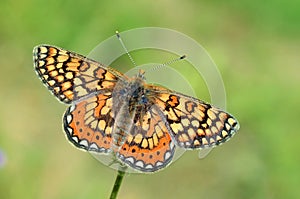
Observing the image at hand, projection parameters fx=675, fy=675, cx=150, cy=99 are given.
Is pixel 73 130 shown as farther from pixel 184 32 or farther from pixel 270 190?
pixel 184 32

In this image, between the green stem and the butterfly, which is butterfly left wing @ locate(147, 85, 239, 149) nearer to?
the butterfly

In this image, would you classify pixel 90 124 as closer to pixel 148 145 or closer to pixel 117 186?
pixel 148 145

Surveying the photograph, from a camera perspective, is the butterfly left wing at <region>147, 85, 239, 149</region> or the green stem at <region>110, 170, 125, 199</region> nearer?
the green stem at <region>110, 170, 125, 199</region>

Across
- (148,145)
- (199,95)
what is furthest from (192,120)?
(199,95)

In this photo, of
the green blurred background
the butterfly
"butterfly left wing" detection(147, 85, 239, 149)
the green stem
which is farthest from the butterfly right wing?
the green blurred background

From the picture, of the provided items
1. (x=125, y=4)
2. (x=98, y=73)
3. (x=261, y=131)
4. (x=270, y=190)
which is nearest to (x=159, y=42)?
(x=125, y=4)

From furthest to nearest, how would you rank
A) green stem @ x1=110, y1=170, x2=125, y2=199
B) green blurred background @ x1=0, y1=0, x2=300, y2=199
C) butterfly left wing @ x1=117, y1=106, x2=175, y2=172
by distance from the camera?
green blurred background @ x1=0, y1=0, x2=300, y2=199 → butterfly left wing @ x1=117, y1=106, x2=175, y2=172 → green stem @ x1=110, y1=170, x2=125, y2=199
